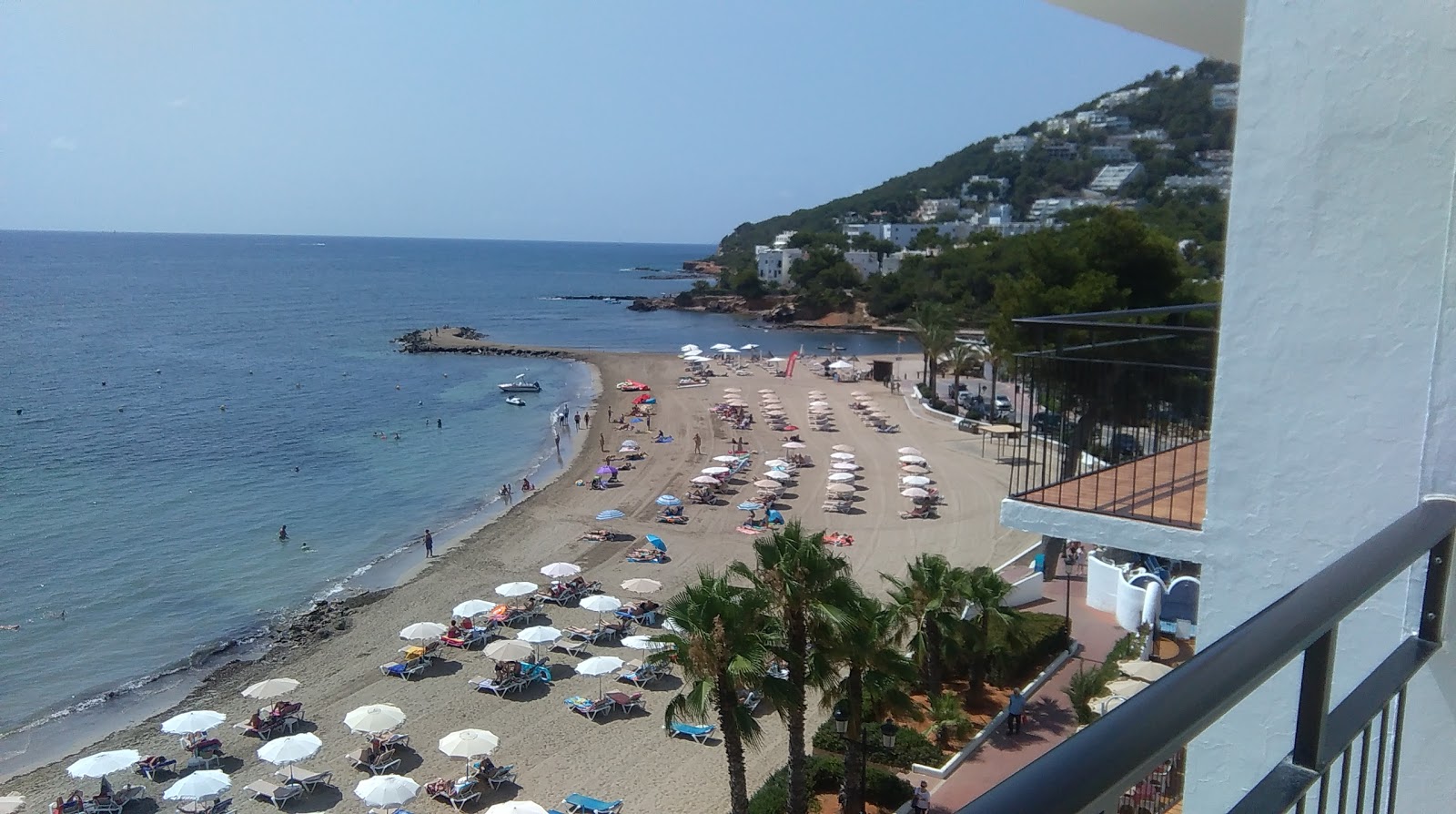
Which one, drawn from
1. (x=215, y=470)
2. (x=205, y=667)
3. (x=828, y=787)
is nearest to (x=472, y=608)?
(x=205, y=667)

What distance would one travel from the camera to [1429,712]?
2.28 m

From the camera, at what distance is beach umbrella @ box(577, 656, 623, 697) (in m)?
17.0

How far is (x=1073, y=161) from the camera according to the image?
15875 centimetres

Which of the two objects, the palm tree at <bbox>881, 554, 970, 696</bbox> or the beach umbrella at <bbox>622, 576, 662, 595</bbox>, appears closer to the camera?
the palm tree at <bbox>881, 554, 970, 696</bbox>

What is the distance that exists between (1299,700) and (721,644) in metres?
8.53

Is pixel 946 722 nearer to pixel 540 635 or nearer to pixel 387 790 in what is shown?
pixel 387 790

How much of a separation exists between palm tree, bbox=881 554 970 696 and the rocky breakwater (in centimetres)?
5464

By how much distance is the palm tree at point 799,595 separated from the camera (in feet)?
33.0

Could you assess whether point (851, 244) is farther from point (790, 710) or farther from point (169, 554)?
point (790, 710)

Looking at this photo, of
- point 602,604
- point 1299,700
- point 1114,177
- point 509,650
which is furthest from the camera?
point 1114,177

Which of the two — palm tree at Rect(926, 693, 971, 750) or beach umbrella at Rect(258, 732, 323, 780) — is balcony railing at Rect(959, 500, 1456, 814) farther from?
beach umbrella at Rect(258, 732, 323, 780)

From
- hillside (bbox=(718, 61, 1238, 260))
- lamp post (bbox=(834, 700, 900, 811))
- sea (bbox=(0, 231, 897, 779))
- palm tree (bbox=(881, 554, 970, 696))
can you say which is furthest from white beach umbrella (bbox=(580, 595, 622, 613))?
hillside (bbox=(718, 61, 1238, 260))

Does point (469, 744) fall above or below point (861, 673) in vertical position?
below

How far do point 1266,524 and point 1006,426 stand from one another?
31914 millimetres
